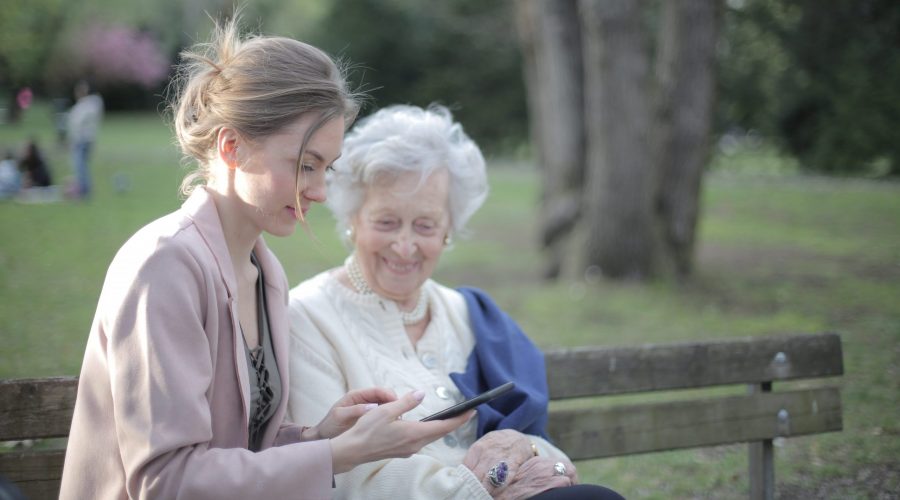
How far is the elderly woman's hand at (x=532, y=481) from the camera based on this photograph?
105 inches

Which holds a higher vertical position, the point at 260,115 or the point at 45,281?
the point at 260,115

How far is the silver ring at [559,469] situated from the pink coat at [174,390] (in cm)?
83

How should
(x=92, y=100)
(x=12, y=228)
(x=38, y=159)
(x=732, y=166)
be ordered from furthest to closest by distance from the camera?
(x=732, y=166) < (x=92, y=100) < (x=38, y=159) < (x=12, y=228)

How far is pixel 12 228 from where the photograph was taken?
38.7 feet

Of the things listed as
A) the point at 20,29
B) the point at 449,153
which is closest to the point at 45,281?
the point at 449,153

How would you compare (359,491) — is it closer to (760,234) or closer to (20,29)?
(760,234)

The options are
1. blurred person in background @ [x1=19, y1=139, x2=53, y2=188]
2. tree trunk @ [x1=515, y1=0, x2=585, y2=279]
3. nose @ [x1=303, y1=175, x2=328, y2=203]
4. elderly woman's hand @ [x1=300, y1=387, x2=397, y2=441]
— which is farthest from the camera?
blurred person in background @ [x1=19, y1=139, x2=53, y2=188]

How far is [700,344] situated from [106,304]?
2349 millimetres

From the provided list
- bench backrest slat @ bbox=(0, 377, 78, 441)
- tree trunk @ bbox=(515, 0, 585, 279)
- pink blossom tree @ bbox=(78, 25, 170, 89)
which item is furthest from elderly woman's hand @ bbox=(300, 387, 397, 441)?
pink blossom tree @ bbox=(78, 25, 170, 89)

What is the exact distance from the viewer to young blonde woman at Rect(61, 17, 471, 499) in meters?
2.02

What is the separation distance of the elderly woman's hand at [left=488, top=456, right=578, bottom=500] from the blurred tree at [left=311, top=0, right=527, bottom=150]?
27.6 meters

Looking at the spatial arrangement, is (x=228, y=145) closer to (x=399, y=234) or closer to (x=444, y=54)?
(x=399, y=234)

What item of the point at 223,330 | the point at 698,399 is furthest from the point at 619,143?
the point at 223,330

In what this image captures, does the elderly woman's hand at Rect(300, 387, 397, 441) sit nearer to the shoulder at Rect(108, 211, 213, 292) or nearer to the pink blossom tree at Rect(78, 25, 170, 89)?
the shoulder at Rect(108, 211, 213, 292)
